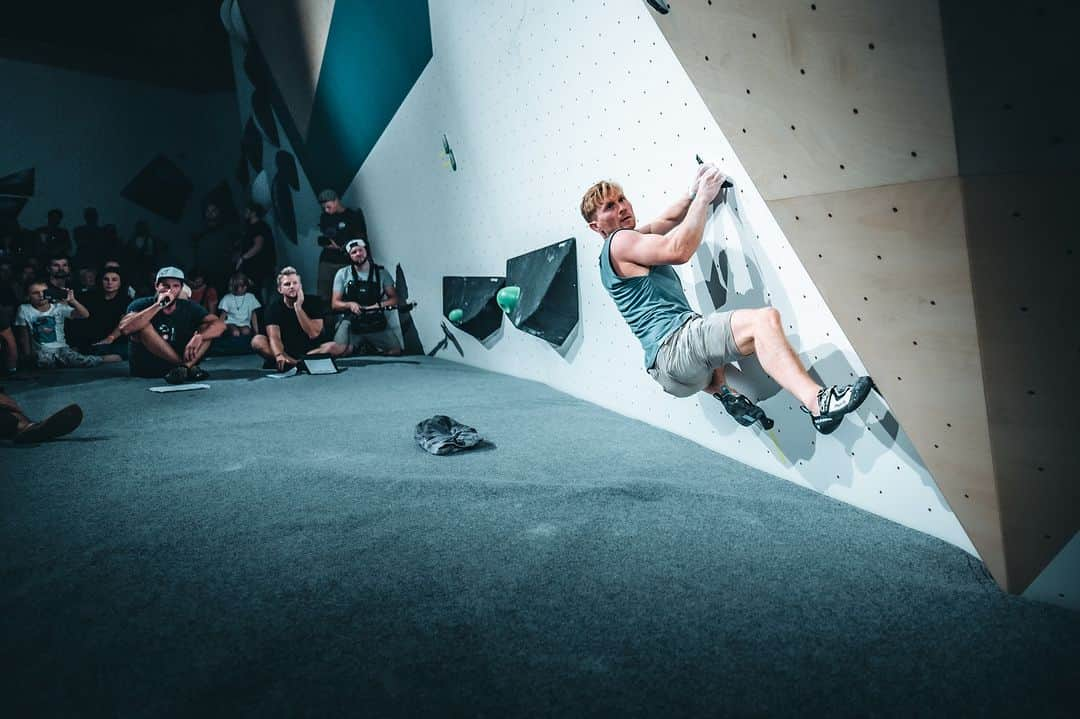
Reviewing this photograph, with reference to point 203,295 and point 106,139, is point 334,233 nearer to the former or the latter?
point 203,295

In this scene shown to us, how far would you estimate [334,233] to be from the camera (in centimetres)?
642

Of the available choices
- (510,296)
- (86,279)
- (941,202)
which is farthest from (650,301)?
(86,279)

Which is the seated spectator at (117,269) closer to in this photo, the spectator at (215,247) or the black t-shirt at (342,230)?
the spectator at (215,247)

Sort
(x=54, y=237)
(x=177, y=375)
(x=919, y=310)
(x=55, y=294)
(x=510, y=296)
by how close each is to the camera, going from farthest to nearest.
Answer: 1. (x=54, y=237)
2. (x=55, y=294)
3. (x=177, y=375)
4. (x=510, y=296)
5. (x=919, y=310)

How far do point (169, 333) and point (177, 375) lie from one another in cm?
51

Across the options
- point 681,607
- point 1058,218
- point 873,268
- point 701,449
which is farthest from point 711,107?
point 701,449

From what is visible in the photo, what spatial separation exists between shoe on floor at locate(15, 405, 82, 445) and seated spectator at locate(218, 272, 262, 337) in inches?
161

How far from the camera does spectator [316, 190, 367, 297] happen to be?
6.27 meters

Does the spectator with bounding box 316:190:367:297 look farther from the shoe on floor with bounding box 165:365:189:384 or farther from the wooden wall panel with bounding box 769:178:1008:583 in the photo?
the wooden wall panel with bounding box 769:178:1008:583

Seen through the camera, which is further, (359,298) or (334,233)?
(334,233)

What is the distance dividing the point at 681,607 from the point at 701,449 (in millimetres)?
1169

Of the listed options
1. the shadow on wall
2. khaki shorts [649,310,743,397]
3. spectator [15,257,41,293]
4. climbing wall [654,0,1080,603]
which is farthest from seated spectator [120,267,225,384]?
climbing wall [654,0,1080,603]

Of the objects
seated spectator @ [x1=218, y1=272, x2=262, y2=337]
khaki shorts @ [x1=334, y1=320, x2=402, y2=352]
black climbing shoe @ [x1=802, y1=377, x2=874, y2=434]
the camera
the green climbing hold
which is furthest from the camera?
seated spectator @ [x1=218, y1=272, x2=262, y2=337]

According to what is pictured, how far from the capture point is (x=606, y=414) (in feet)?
9.71
